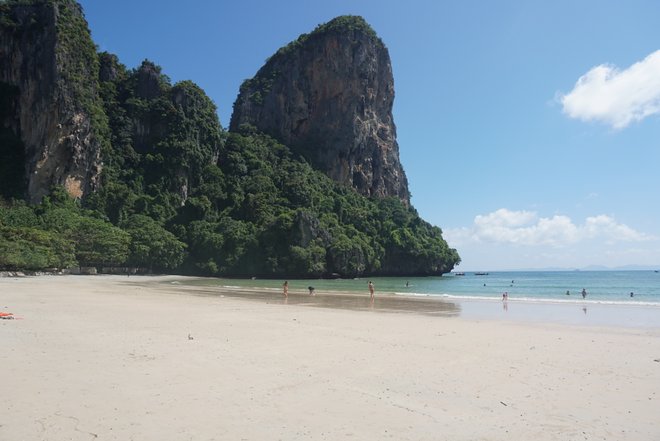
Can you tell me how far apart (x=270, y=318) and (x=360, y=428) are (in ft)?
44.8

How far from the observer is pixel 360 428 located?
20.1ft

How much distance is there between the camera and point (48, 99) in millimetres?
79938

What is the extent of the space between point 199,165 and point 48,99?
110 feet

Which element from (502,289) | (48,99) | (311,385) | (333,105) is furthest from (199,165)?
(311,385)

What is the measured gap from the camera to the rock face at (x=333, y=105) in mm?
128250

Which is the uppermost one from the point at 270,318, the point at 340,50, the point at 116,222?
the point at 340,50

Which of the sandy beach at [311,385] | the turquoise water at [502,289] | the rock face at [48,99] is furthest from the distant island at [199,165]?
the sandy beach at [311,385]

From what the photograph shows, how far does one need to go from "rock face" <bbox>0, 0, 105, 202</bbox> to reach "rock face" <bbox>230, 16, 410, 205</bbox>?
5662 centimetres

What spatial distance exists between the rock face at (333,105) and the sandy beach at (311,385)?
115 m

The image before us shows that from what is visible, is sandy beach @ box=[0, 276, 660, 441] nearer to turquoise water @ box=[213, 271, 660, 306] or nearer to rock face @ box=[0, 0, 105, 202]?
turquoise water @ box=[213, 271, 660, 306]

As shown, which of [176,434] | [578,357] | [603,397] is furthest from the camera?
[578,357]

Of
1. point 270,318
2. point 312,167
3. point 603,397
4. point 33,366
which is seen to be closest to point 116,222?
point 312,167

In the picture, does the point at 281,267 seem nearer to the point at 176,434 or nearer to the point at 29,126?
the point at 29,126

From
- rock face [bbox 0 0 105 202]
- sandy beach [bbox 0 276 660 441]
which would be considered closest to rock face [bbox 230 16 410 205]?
rock face [bbox 0 0 105 202]
